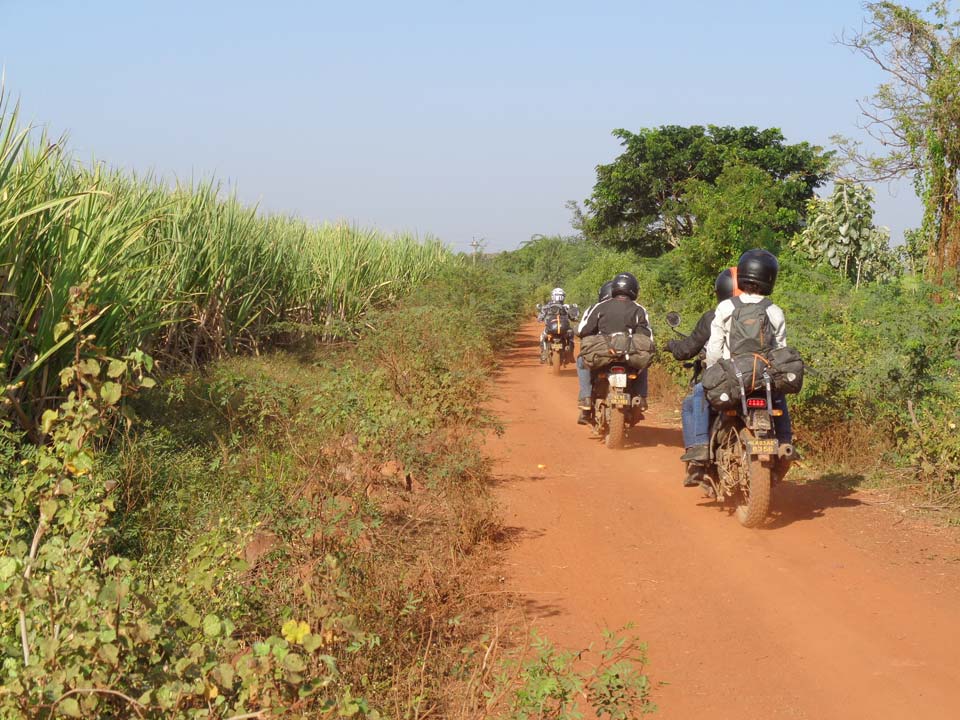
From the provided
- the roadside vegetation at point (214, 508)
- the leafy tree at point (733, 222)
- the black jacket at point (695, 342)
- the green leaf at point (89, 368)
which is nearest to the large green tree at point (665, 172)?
the leafy tree at point (733, 222)

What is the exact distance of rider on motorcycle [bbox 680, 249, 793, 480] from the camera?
724 centimetres

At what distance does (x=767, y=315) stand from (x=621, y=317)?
3426 mm

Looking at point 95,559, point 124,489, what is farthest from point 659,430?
point 95,559

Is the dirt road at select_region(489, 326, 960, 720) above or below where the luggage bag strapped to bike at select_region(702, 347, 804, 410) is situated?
below

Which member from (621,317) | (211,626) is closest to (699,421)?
(621,317)

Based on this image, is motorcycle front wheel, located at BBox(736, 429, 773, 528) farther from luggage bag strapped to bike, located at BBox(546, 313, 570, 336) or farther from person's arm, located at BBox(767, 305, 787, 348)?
luggage bag strapped to bike, located at BBox(546, 313, 570, 336)

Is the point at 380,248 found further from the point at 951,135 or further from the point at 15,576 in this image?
the point at 15,576

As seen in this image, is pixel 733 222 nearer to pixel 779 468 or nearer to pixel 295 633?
pixel 779 468

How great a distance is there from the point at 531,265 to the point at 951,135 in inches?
1527

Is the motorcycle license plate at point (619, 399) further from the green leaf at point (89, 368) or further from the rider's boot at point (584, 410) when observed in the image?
the green leaf at point (89, 368)

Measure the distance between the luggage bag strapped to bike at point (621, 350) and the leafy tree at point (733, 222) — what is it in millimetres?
8394

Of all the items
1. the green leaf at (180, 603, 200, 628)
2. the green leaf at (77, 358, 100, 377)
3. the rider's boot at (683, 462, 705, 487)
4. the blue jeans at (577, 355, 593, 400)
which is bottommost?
the rider's boot at (683, 462, 705, 487)

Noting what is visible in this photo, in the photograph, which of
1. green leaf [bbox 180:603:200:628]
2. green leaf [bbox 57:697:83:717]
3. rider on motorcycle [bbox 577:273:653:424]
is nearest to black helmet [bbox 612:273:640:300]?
rider on motorcycle [bbox 577:273:653:424]

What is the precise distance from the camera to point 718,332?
7.46 m
